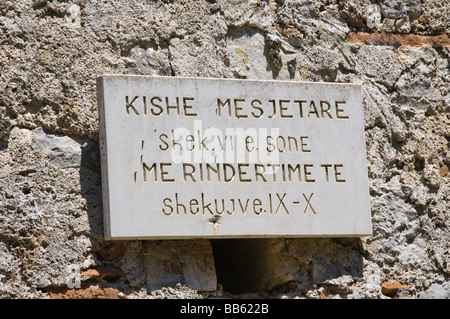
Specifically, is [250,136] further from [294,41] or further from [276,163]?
[294,41]

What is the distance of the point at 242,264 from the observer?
11.7 ft

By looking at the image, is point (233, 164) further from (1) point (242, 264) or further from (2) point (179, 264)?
(1) point (242, 264)

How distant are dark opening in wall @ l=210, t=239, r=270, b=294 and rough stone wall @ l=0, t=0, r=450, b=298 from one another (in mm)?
30

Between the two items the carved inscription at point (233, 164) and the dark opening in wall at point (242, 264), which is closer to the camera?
the carved inscription at point (233, 164)

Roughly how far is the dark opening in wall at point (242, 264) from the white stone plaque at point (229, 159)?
27 centimetres

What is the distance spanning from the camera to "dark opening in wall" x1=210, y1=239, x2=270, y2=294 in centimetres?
335

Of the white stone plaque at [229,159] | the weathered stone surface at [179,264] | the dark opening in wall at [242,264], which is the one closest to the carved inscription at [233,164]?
the white stone plaque at [229,159]

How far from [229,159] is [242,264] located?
0.65 m

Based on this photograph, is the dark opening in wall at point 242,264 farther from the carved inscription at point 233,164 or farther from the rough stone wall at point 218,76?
the carved inscription at point 233,164

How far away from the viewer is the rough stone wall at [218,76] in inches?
118

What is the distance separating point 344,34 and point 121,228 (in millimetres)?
1415

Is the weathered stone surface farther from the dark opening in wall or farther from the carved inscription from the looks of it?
the dark opening in wall

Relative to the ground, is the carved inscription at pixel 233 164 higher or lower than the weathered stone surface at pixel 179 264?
higher
